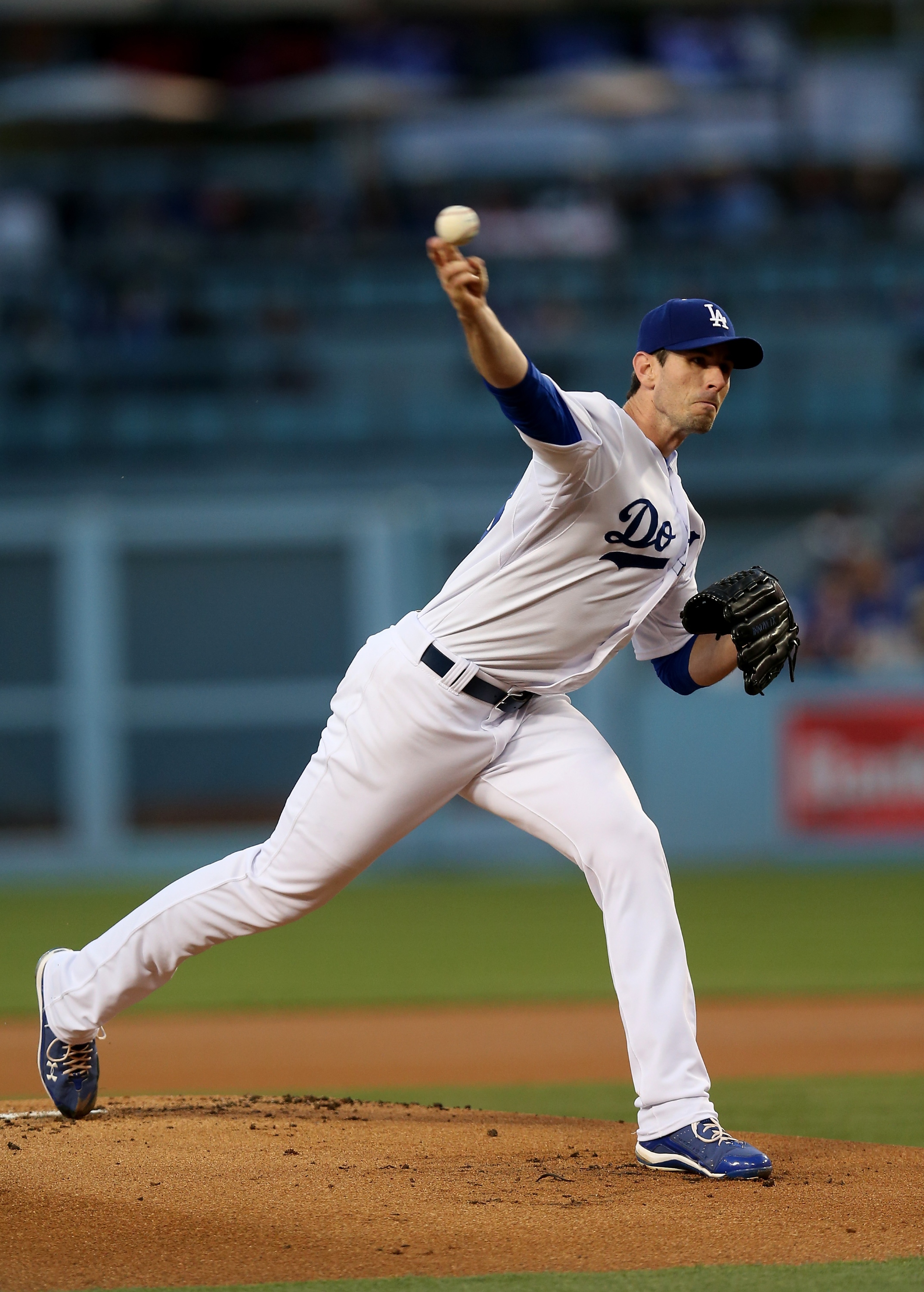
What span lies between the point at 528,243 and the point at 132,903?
8.64 meters

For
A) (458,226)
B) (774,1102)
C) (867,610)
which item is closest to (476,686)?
(458,226)

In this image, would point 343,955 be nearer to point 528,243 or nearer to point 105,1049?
point 105,1049

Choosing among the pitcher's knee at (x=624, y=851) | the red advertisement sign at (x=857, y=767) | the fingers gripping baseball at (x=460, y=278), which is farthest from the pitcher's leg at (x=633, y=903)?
the red advertisement sign at (x=857, y=767)

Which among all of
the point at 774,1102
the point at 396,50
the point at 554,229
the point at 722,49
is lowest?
the point at 774,1102

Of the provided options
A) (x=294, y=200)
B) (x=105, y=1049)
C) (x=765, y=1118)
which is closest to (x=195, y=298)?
(x=294, y=200)

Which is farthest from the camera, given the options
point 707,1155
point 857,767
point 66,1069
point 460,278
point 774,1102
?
point 857,767

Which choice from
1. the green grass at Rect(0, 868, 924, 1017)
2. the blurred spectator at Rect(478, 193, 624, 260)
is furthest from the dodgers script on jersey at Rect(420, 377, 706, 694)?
the blurred spectator at Rect(478, 193, 624, 260)

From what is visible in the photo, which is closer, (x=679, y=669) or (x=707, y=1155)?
(x=707, y=1155)

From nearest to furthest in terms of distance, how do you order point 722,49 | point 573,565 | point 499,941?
point 573,565
point 499,941
point 722,49

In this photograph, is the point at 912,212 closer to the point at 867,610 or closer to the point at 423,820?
the point at 867,610

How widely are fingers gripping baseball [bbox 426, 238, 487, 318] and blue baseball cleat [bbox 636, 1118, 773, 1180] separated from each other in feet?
5.34

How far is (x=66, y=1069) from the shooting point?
3854 millimetres

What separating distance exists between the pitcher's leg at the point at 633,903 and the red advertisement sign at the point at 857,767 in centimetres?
715

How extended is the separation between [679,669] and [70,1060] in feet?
5.29
